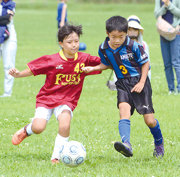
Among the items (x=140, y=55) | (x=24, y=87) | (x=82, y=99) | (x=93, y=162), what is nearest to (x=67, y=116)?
(x=93, y=162)

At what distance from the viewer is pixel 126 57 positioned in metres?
5.51

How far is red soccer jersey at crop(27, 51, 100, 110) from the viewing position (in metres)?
5.64

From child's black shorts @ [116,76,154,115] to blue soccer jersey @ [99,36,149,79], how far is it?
10 centimetres

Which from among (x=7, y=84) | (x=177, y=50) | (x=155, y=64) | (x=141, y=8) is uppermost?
(x=141, y=8)

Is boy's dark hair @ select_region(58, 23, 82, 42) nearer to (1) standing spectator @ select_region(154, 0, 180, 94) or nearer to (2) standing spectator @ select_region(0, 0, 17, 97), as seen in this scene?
(2) standing spectator @ select_region(0, 0, 17, 97)

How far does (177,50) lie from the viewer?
9.96 metres

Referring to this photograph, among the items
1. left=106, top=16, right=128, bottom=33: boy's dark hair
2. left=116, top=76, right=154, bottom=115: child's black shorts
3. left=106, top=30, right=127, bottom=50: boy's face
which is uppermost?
left=106, top=16, right=128, bottom=33: boy's dark hair

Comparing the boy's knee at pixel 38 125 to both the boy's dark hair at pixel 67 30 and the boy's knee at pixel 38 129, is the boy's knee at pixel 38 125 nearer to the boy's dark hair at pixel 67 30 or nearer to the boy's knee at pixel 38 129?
the boy's knee at pixel 38 129

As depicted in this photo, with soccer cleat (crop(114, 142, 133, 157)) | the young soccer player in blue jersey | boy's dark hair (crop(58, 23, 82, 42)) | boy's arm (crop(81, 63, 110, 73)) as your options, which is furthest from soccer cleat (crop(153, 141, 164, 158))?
boy's dark hair (crop(58, 23, 82, 42))

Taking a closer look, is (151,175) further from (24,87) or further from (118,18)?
(24,87)

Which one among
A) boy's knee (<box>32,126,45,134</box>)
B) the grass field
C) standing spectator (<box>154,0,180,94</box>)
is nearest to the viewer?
the grass field

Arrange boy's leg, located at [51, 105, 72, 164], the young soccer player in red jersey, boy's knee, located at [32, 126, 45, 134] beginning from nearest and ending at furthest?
boy's leg, located at [51, 105, 72, 164] < boy's knee, located at [32, 126, 45, 134] < the young soccer player in red jersey

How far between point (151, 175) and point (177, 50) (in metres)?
5.72

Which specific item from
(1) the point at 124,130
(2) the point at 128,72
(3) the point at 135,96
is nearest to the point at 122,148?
(1) the point at 124,130
